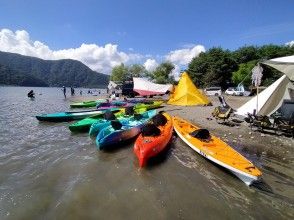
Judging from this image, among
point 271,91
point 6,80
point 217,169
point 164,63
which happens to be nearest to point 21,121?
point 217,169

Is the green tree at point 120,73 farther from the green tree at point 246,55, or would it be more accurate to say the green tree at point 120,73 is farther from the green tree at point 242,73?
the green tree at point 242,73

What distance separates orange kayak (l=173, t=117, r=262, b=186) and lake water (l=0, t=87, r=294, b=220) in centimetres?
49

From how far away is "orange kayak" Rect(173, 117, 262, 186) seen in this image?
28.0 ft

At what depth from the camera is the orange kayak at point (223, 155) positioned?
854 centimetres

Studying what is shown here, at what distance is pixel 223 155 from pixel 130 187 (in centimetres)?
405

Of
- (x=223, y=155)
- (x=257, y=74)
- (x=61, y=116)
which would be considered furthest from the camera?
(x=61, y=116)

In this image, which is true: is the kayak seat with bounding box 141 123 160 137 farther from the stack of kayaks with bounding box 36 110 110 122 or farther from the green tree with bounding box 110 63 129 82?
the green tree with bounding box 110 63 129 82

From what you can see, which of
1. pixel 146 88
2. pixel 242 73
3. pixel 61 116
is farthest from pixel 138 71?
pixel 61 116

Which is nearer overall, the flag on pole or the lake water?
the lake water

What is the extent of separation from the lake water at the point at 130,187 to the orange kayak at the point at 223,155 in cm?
49

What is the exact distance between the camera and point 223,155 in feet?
33.0

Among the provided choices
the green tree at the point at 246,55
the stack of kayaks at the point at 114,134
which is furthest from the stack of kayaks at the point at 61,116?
the green tree at the point at 246,55

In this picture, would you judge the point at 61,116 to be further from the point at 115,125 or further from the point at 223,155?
the point at 223,155

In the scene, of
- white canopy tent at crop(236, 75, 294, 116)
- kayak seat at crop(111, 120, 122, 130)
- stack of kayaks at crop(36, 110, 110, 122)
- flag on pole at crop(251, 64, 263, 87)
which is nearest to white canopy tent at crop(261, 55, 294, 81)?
flag on pole at crop(251, 64, 263, 87)
